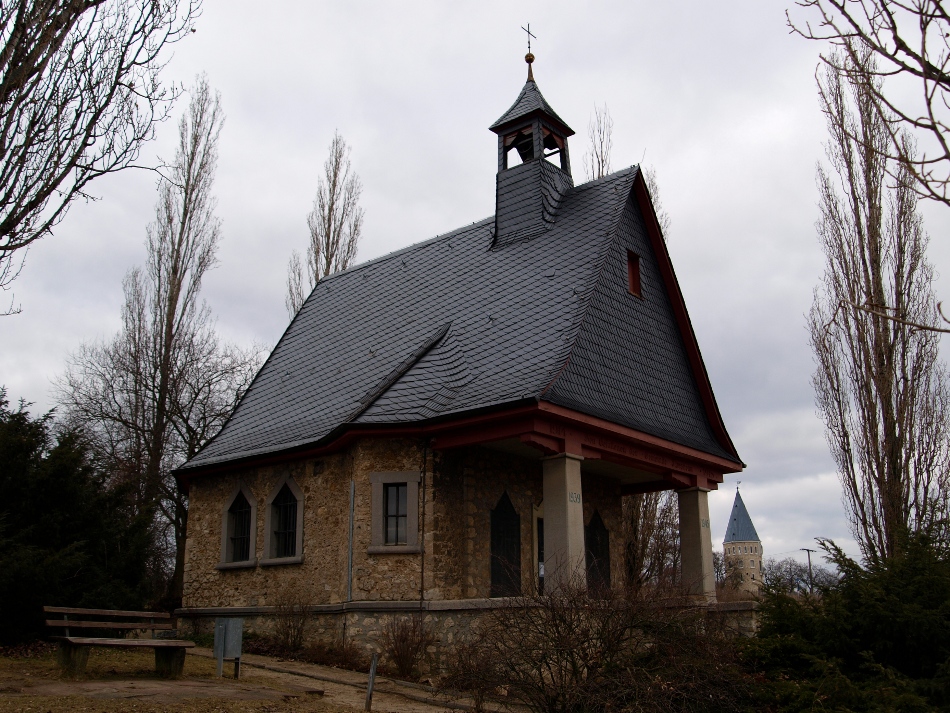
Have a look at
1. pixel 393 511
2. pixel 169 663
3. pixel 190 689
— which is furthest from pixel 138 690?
pixel 393 511

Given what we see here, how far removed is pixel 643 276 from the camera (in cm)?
→ 1658

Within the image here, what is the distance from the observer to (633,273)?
16.3 m

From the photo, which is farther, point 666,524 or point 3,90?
point 666,524

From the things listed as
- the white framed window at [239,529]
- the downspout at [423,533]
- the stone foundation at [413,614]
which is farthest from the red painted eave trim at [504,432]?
the stone foundation at [413,614]

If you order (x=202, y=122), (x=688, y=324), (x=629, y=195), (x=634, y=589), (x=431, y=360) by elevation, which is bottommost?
(x=634, y=589)

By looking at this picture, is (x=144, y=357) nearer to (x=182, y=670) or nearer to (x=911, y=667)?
(x=182, y=670)

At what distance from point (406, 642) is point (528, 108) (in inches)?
433

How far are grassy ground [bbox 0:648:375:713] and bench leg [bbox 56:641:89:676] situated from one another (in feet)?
0.34

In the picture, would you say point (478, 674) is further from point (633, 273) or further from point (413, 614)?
point (633, 273)

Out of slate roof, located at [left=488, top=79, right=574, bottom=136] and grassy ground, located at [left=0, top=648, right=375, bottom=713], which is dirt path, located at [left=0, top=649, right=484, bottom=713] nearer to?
grassy ground, located at [left=0, top=648, right=375, bottom=713]

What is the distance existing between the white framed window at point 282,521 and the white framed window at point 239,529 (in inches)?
17.2

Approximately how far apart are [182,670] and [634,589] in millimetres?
5276

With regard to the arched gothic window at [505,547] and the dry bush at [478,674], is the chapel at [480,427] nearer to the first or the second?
the arched gothic window at [505,547]

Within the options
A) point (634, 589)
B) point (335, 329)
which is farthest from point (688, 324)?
point (634, 589)
